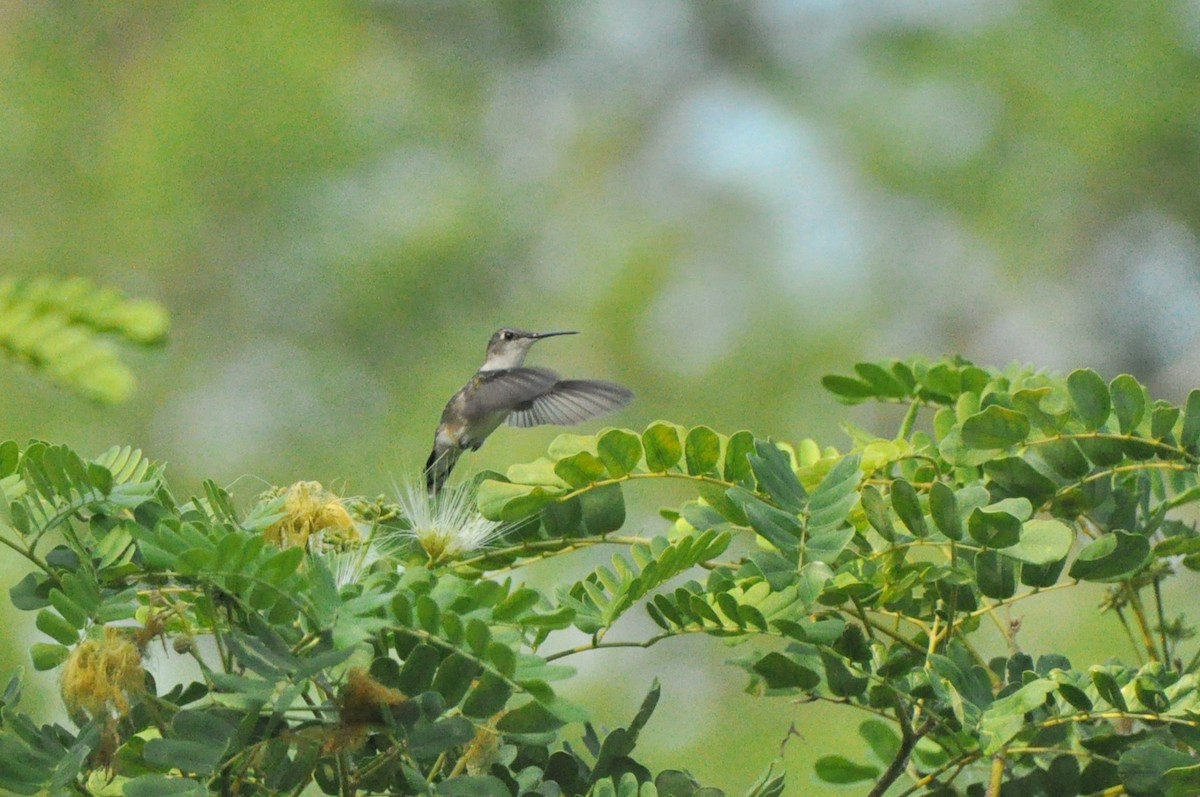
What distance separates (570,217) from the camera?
9.71 m

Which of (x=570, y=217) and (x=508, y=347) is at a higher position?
(x=570, y=217)

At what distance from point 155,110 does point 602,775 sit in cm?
872

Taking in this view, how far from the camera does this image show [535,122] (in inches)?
421

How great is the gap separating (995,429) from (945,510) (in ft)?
0.50

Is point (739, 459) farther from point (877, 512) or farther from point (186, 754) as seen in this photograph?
point (186, 754)

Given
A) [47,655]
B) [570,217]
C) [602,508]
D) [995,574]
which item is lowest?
[47,655]

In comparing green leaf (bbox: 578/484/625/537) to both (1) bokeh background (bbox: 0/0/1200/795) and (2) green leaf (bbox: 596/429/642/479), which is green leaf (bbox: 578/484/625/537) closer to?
(2) green leaf (bbox: 596/429/642/479)

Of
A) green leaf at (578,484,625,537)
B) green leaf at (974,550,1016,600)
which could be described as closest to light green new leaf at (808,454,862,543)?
green leaf at (974,550,1016,600)

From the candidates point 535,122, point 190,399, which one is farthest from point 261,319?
point 535,122

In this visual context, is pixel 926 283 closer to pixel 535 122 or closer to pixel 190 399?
pixel 535 122

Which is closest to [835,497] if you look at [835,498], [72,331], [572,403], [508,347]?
[835,498]

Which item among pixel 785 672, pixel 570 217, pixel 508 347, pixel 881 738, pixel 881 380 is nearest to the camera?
pixel 785 672

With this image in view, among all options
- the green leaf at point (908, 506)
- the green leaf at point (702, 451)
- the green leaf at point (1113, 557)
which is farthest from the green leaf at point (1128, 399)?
the green leaf at point (702, 451)

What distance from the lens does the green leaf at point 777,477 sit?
42.5 inches
